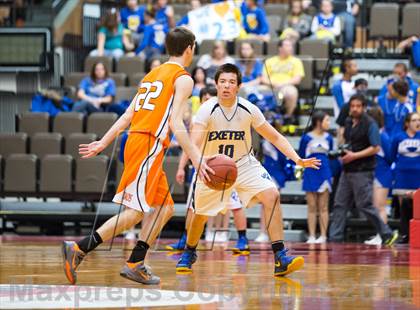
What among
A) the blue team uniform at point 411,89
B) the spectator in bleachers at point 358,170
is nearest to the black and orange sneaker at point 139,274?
the spectator in bleachers at point 358,170

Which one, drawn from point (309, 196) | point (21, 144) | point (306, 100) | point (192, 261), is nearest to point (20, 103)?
point (21, 144)

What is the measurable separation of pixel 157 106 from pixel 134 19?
40.2ft

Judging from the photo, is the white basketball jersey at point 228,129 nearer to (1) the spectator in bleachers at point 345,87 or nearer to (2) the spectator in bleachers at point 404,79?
(2) the spectator in bleachers at point 404,79

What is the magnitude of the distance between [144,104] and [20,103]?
446 inches

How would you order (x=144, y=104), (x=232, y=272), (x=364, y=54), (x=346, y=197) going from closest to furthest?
(x=144, y=104), (x=232, y=272), (x=346, y=197), (x=364, y=54)

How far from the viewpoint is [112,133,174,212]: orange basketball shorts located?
28.5ft

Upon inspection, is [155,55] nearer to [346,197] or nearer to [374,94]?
[374,94]

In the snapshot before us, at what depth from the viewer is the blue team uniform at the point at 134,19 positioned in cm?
2077

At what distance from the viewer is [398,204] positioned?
1545 cm

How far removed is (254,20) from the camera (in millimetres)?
19469

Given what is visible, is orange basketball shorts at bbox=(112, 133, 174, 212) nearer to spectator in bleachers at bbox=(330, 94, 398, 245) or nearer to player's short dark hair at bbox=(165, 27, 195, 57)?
player's short dark hair at bbox=(165, 27, 195, 57)

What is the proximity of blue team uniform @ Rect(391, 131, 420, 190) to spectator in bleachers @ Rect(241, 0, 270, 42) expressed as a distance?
4895 mm

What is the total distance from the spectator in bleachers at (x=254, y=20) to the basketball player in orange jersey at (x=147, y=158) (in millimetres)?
10575

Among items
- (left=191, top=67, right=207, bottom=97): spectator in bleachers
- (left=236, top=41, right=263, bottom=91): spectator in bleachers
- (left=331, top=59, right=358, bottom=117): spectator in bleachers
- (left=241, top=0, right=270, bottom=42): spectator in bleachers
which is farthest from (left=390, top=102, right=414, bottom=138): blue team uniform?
(left=241, top=0, right=270, bottom=42): spectator in bleachers
